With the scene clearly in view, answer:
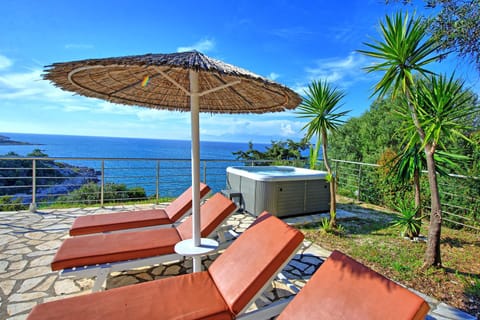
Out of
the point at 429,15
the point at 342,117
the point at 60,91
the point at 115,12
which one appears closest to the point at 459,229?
the point at 342,117

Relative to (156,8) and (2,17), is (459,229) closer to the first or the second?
(156,8)

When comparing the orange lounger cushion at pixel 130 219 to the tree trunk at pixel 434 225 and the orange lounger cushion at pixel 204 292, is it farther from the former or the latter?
the tree trunk at pixel 434 225

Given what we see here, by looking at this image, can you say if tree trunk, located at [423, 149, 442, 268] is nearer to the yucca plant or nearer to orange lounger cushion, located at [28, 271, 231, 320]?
the yucca plant

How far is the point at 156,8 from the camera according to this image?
5.54 meters

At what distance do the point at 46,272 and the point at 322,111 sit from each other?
4.39 meters

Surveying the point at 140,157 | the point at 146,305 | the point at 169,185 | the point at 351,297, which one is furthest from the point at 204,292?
the point at 140,157

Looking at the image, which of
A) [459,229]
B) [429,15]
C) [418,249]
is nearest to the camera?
[429,15]

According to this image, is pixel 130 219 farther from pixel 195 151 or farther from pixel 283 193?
pixel 283 193

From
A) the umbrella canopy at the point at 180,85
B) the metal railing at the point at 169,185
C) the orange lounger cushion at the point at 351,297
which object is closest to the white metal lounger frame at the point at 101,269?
the umbrella canopy at the point at 180,85

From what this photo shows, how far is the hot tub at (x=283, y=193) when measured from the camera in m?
4.60

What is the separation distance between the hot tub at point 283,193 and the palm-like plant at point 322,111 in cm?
71

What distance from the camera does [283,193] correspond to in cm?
468

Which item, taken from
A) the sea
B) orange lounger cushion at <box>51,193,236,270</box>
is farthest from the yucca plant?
the sea

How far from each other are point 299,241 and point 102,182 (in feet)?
16.4
